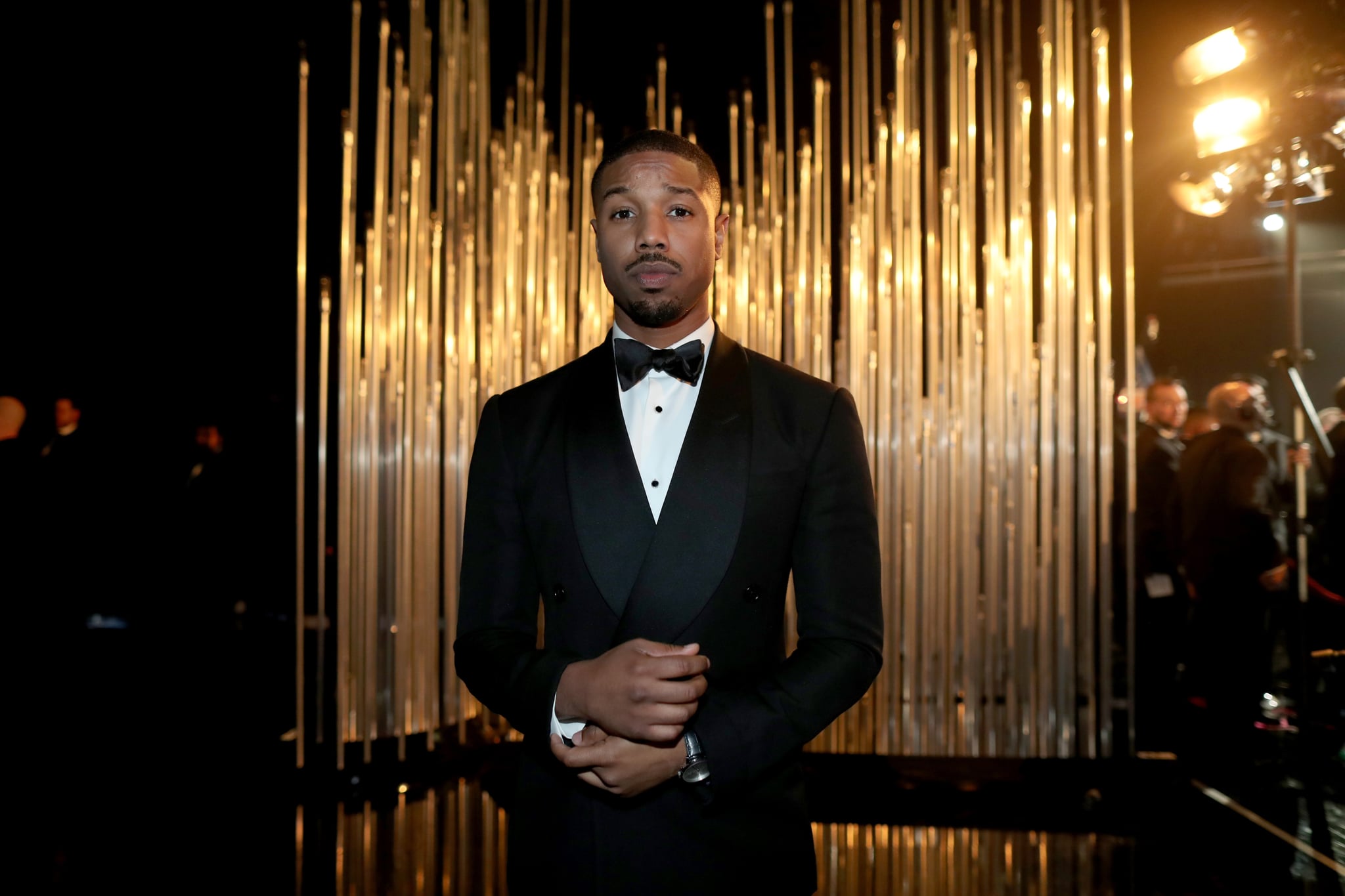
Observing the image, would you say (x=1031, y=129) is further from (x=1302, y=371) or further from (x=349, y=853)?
(x=349, y=853)

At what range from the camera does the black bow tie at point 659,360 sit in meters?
1.14

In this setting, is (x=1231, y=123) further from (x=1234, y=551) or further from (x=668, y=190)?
(x=668, y=190)

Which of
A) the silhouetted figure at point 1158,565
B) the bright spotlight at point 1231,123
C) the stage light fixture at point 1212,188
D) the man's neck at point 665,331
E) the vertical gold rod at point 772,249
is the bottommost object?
the silhouetted figure at point 1158,565

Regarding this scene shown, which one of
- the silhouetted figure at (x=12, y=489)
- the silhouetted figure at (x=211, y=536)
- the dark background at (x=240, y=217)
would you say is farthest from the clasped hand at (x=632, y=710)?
the silhouetted figure at (x=211, y=536)

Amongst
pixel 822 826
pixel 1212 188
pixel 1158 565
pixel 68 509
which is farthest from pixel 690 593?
pixel 68 509

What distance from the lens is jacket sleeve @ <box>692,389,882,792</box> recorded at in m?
0.96

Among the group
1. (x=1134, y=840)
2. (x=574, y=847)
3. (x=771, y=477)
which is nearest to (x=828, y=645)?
(x=771, y=477)

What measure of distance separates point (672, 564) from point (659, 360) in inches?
10.1

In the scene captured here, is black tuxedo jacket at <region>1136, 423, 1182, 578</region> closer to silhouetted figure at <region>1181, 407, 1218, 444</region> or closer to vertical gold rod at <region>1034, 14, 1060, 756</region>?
silhouetted figure at <region>1181, 407, 1218, 444</region>

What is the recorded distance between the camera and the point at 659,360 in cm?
114

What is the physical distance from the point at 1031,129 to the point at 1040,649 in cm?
287

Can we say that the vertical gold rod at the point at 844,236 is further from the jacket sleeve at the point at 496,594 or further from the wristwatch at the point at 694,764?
the wristwatch at the point at 694,764

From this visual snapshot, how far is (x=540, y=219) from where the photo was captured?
3438 millimetres

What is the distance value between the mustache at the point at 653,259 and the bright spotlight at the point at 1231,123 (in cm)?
379
